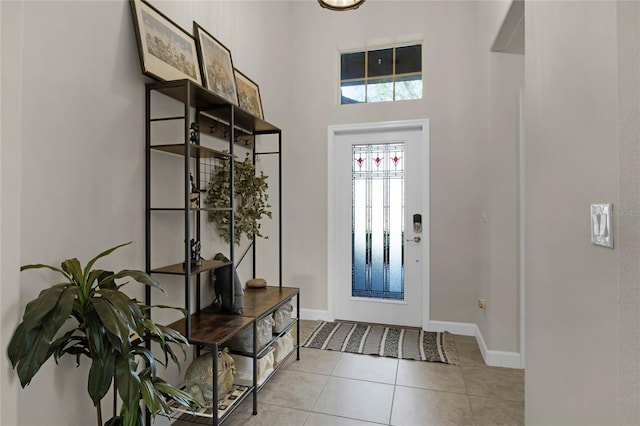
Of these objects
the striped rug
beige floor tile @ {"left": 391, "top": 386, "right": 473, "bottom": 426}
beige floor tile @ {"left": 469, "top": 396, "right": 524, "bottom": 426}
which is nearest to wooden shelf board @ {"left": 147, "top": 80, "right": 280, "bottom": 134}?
the striped rug

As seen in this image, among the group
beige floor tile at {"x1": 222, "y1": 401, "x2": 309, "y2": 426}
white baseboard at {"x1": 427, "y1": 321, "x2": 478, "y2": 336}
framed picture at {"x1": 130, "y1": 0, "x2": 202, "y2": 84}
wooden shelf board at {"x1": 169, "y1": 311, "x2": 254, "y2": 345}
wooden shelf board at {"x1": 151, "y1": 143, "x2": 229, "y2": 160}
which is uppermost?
framed picture at {"x1": 130, "y1": 0, "x2": 202, "y2": 84}

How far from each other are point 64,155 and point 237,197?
1475 millimetres

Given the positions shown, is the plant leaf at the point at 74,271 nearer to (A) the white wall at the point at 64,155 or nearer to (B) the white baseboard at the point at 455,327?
(A) the white wall at the point at 64,155

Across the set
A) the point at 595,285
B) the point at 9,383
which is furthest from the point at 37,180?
the point at 595,285

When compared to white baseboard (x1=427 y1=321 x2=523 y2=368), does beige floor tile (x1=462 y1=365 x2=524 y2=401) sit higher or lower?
lower

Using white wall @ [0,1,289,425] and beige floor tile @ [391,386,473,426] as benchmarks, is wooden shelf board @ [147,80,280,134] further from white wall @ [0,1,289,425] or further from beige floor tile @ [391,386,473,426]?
beige floor tile @ [391,386,473,426]

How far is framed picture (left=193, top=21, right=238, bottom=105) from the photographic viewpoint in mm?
2309

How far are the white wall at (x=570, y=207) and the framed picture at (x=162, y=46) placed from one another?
191 cm

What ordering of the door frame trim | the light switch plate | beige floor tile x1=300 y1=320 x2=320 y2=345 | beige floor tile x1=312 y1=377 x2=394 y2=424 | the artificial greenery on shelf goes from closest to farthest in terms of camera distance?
1. the light switch plate
2. beige floor tile x1=312 y1=377 x2=394 y2=424
3. the artificial greenery on shelf
4. beige floor tile x1=300 y1=320 x2=320 y2=345
5. the door frame trim

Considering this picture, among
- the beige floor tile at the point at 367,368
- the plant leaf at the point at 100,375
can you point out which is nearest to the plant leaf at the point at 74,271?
the plant leaf at the point at 100,375

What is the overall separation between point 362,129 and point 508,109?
4.90 feet

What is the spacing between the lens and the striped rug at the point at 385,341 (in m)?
3.01

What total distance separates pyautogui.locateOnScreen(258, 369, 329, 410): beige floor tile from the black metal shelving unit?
0.22 metres

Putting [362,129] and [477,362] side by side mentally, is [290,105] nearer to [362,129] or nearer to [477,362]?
[362,129]
